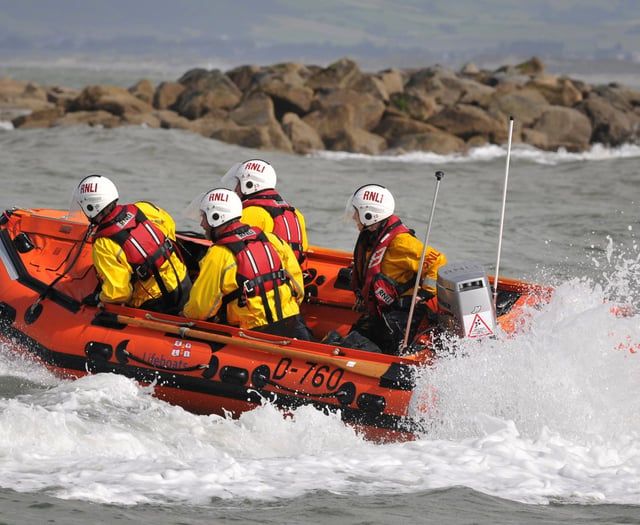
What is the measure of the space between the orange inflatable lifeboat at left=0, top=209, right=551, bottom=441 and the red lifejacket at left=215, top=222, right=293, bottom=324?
233 mm

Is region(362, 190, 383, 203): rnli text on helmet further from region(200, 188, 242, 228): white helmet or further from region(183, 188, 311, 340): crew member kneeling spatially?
region(200, 188, 242, 228): white helmet

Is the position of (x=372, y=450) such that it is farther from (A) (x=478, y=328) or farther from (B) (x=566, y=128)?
(B) (x=566, y=128)

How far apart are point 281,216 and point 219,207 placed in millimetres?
1148

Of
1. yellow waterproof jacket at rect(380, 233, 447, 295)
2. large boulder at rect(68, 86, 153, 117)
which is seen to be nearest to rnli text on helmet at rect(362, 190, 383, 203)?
yellow waterproof jacket at rect(380, 233, 447, 295)

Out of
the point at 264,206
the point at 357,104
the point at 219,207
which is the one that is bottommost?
the point at 219,207

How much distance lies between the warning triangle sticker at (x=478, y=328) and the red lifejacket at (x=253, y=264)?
117 cm

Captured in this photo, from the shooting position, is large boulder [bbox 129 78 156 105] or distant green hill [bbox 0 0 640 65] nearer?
large boulder [bbox 129 78 156 105]

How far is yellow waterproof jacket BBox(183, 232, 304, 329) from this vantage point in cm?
609

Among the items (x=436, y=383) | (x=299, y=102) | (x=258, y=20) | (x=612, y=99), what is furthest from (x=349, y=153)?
(x=258, y=20)

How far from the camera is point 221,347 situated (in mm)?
6203

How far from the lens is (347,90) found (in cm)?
2194

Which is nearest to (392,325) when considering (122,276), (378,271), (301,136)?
(378,271)

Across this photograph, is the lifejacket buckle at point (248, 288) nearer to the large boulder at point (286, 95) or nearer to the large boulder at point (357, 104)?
the large boulder at point (357, 104)

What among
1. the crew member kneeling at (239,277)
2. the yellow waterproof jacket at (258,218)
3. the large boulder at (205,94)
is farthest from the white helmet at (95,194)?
the large boulder at (205,94)
